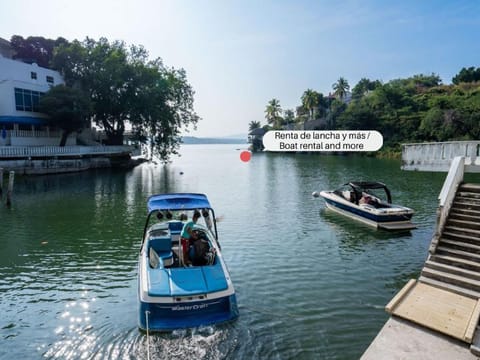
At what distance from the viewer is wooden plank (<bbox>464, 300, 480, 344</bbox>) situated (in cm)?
669

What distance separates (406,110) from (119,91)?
60.9m

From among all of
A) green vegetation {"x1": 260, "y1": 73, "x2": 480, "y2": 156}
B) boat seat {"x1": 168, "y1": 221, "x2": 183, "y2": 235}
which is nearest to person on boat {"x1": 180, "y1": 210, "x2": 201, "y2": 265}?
boat seat {"x1": 168, "y1": 221, "x2": 183, "y2": 235}

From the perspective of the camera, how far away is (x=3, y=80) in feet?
143

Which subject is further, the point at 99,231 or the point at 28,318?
the point at 99,231

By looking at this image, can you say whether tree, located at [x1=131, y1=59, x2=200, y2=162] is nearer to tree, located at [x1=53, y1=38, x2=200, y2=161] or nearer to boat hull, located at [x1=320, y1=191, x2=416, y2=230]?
tree, located at [x1=53, y1=38, x2=200, y2=161]

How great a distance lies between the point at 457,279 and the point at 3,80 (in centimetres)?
5176

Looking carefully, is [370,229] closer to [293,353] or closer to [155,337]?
[293,353]

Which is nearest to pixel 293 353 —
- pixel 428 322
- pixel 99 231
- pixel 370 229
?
pixel 428 322

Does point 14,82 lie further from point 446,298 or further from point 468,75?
point 468,75

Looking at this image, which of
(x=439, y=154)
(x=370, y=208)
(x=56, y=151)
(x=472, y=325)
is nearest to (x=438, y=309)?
(x=472, y=325)

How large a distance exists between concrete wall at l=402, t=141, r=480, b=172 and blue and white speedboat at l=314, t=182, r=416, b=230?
246 cm

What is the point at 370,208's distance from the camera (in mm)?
18000

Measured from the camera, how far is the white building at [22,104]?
141ft

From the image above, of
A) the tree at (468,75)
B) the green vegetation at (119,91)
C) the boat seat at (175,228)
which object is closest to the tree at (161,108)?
the green vegetation at (119,91)
